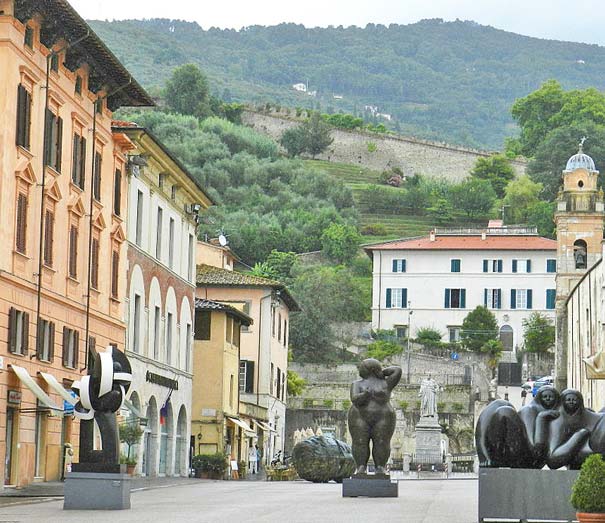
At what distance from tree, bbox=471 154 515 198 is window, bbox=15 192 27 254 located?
14349cm

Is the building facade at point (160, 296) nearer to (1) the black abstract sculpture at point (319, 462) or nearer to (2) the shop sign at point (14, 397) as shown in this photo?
(1) the black abstract sculpture at point (319, 462)

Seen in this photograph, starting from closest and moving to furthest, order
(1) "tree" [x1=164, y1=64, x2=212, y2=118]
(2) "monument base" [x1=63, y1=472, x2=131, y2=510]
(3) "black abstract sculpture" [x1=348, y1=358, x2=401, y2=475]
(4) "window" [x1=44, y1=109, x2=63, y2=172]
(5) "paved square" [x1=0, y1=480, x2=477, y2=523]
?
(5) "paved square" [x1=0, y1=480, x2=477, y2=523], (2) "monument base" [x1=63, y1=472, x2=131, y2=510], (3) "black abstract sculpture" [x1=348, y1=358, x2=401, y2=475], (4) "window" [x1=44, y1=109, x2=63, y2=172], (1) "tree" [x1=164, y1=64, x2=212, y2=118]

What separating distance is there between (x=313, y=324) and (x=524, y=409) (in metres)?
93.2

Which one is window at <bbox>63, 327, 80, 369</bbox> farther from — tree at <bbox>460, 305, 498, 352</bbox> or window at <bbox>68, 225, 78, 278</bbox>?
tree at <bbox>460, 305, 498, 352</bbox>

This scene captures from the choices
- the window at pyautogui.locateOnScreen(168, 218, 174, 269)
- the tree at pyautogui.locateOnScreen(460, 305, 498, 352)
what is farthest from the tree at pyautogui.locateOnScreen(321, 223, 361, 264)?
the window at pyautogui.locateOnScreen(168, 218, 174, 269)

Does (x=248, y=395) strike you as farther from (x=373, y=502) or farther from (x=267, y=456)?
(x=373, y=502)

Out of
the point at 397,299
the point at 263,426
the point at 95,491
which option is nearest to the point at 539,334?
the point at 397,299

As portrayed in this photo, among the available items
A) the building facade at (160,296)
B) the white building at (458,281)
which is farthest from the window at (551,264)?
the building facade at (160,296)

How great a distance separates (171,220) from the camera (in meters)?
55.7

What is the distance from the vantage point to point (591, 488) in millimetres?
16953

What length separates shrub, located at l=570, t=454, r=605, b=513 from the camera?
16906 mm

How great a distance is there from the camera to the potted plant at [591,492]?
16.9 m

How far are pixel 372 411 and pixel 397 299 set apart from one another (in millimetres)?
94465

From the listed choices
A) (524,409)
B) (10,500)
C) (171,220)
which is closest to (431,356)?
(171,220)
